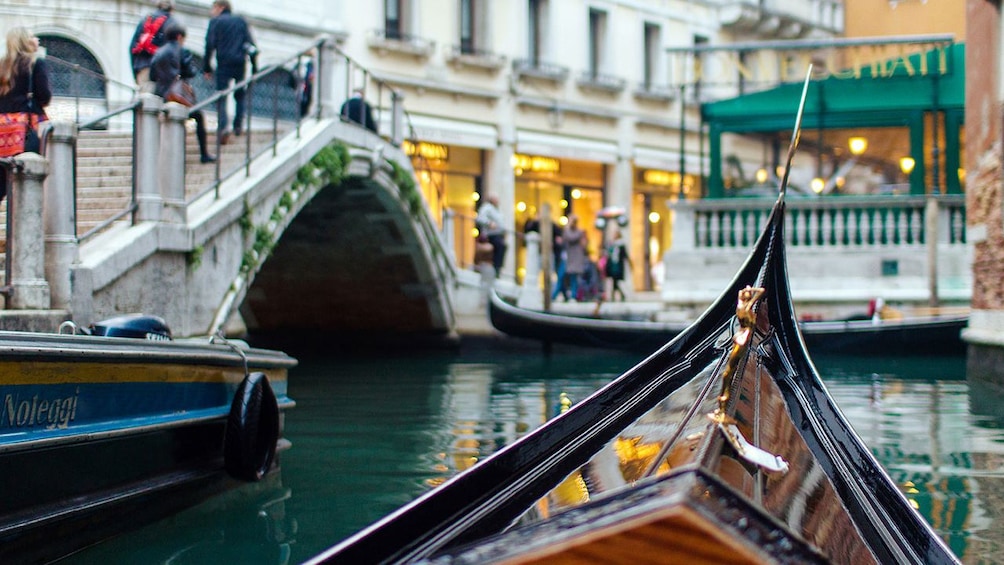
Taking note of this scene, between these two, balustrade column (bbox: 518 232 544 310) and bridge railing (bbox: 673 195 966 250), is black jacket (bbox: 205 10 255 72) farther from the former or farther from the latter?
balustrade column (bbox: 518 232 544 310)

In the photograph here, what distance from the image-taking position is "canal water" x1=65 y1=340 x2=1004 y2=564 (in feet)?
8.71

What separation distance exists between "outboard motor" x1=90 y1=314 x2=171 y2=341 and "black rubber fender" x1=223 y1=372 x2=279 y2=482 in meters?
0.25

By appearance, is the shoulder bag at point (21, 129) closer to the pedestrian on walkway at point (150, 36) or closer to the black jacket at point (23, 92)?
the black jacket at point (23, 92)

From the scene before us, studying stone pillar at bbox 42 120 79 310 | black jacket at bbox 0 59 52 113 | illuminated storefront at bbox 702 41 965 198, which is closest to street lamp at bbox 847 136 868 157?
illuminated storefront at bbox 702 41 965 198

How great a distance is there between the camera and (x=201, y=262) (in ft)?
15.8

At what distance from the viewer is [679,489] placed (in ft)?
2.60

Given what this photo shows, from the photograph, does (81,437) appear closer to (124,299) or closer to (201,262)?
(124,299)

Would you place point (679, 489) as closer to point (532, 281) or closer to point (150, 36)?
point (150, 36)

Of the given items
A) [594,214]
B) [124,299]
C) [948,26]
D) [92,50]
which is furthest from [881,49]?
[124,299]

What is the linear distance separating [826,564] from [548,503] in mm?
481

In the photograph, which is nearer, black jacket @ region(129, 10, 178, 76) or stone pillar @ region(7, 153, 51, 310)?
stone pillar @ region(7, 153, 51, 310)

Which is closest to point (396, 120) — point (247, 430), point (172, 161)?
point (172, 161)

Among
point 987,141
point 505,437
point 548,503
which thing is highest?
point 987,141

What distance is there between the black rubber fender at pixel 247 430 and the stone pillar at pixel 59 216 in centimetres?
89
